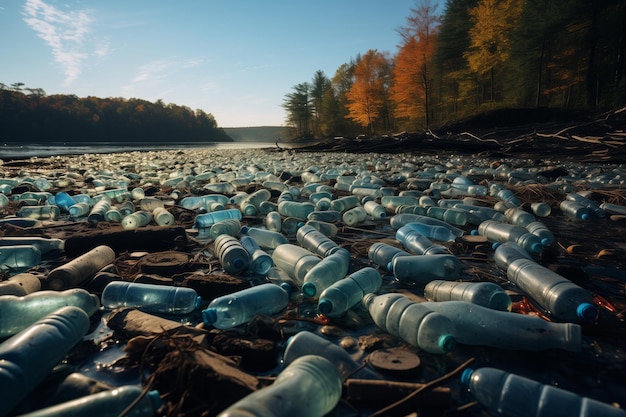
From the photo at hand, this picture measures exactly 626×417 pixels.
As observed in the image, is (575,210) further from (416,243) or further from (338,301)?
(338,301)

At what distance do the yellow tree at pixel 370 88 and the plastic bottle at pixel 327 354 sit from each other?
40188mm

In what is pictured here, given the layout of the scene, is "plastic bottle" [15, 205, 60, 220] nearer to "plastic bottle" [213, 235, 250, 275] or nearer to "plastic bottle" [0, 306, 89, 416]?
"plastic bottle" [213, 235, 250, 275]

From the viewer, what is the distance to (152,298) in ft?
6.60

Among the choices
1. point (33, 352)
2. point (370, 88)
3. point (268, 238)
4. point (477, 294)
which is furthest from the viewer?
point (370, 88)

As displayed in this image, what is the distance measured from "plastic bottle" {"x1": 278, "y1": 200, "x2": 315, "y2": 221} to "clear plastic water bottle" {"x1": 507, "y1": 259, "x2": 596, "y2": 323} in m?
2.37

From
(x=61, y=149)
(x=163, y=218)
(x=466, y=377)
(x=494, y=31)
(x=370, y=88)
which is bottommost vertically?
(x=466, y=377)

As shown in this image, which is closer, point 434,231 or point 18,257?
point 18,257

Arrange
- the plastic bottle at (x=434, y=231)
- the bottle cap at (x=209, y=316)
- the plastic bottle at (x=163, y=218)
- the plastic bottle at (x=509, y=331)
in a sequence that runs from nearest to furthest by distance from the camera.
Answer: the plastic bottle at (x=509, y=331), the bottle cap at (x=209, y=316), the plastic bottle at (x=434, y=231), the plastic bottle at (x=163, y=218)

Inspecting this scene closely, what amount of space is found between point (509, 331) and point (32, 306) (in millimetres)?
2224

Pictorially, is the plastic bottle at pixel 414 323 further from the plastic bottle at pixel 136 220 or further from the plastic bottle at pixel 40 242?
the plastic bottle at pixel 136 220

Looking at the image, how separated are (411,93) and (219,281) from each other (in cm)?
3606

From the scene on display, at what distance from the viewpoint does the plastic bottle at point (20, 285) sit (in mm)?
1883

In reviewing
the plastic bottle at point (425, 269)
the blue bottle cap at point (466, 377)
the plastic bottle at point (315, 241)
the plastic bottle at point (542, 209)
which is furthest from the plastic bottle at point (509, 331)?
the plastic bottle at point (542, 209)

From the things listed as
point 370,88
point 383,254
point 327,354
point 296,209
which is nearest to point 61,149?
point 370,88
